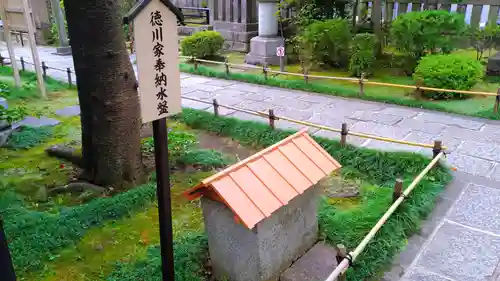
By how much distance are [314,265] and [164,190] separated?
165 cm

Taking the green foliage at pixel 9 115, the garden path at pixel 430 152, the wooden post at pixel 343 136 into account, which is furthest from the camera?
the green foliage at pixel 9 115

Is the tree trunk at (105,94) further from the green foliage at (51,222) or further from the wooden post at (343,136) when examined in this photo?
the wooden post at (343,136)

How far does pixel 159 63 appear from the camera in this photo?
322 centimetres

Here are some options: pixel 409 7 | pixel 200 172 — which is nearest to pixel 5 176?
pixel 200 172

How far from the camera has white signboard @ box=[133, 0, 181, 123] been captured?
3064 mm

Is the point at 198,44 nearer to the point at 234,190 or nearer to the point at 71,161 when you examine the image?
the point at 71,161

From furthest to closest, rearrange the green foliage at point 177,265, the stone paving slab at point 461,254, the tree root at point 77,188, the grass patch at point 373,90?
the grass patch at point 373,90 < the tree root at point 77,188 < the stone paving slab at point 461,254 < the green foliage at point 177,265

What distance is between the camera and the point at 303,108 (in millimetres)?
9383

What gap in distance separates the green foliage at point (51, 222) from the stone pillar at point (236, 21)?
1148 cm

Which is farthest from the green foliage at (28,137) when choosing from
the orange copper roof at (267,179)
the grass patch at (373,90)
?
the grass patch at (373,90)

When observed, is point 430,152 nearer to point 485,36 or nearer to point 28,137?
point 485,36

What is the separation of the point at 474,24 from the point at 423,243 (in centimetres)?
969

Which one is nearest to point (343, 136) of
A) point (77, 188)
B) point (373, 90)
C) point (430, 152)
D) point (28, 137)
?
point (430, 152)

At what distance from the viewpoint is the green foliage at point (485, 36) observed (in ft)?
35.5
